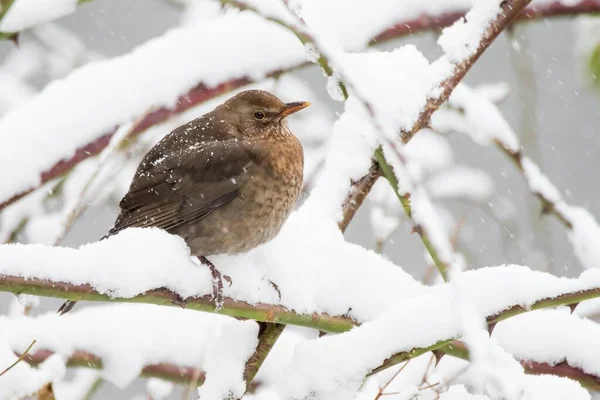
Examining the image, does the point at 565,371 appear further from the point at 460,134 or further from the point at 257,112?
the point at 460,134

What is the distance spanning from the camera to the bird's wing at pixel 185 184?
3.29 meters

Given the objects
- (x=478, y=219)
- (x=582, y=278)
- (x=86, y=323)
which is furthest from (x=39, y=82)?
(x=582, y=278)

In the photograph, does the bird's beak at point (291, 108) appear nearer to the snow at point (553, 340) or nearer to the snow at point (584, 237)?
the snow at point (584, 237)

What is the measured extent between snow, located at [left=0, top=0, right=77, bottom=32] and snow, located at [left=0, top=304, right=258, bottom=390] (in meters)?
0.92

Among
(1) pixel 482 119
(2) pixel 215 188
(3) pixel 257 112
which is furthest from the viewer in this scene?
(3) pixel 257 112

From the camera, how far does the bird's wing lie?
329 centimetres

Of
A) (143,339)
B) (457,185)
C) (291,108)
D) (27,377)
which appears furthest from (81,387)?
(457,185)

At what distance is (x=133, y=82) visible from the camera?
3.32 meters

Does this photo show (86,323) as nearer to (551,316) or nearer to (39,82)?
(551,316)

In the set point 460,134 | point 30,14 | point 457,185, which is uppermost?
point 30,14

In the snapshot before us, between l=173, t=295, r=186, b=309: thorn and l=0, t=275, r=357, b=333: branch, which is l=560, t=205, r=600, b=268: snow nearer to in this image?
l=0, t=275, r=357, b=333: branch

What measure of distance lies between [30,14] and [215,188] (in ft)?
2.88

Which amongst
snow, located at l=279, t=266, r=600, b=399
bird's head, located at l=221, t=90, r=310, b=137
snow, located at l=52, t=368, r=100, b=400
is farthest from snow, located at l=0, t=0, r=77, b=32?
snow, located at l=279, t=266, r=600, b=399

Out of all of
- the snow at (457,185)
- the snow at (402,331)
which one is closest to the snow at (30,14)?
the snow at (402,331)
